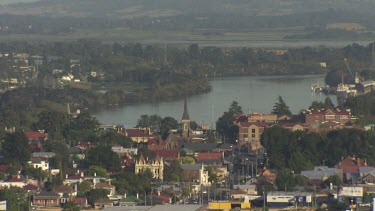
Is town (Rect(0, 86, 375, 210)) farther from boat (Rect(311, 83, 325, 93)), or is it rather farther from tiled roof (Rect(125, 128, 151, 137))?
boat (Rect(311, 83, 325, 93))

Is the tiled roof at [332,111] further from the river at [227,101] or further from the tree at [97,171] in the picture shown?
the tree at [97,171]

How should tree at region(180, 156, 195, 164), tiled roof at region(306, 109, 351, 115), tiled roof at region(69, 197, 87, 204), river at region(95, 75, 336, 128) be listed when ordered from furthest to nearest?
river at region(95, 75, 336, 128) < tiled roof at region(306, 109, 351, 115) < tree at region(180, 156, 195, 164) < tiled roof at region(69, 197, 87, 204)

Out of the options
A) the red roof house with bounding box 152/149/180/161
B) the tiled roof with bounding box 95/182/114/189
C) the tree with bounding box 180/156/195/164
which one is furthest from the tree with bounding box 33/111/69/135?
the tiled roof with bounding box 95/182/114/189

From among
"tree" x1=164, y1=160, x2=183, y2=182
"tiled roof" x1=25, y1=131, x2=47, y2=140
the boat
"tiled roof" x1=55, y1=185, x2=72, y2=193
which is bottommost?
"tiled roof" x1=55, y1=185, x2=72, y2=193

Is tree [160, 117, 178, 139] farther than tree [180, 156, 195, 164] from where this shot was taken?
Yes

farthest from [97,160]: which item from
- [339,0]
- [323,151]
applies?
[339,0]

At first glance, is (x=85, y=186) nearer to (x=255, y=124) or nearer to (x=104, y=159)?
(x=104, y=159)

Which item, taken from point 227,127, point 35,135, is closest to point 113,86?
point 227,127
